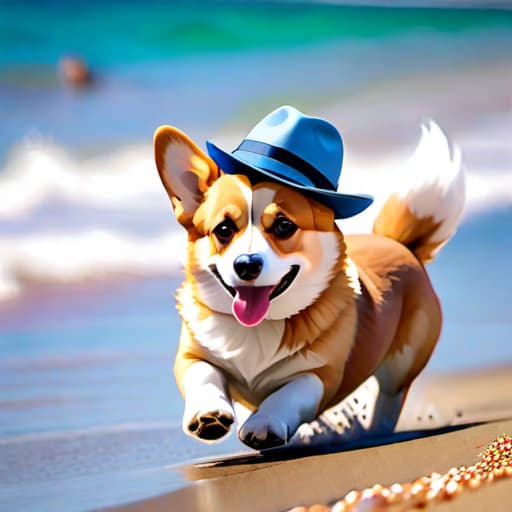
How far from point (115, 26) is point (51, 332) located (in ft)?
1.92

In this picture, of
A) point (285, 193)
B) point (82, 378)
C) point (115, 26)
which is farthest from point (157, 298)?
Result: point (115, 26)

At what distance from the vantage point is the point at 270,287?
1.37 metres

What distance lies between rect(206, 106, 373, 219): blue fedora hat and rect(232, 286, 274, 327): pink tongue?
0.19 meters

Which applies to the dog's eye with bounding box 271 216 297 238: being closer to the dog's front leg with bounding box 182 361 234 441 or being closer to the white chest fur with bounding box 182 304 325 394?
the white chest fur with bounding box 182 304 325 394

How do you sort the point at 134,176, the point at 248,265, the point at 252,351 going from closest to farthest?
the point at 248,265 → the point at 252,351 → the point at 134,176

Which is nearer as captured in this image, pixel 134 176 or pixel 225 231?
pixel 225 231

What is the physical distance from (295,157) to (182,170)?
0.64 feet

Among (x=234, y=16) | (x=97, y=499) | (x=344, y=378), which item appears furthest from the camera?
(x=234, y=16)

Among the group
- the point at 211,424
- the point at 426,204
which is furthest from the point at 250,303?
the point at 426,204

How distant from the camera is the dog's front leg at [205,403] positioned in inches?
51.8

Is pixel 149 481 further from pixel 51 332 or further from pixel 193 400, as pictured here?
pixel 51 332

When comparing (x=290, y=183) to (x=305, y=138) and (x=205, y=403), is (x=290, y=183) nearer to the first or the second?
(x=305, y=138)

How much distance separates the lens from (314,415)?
1.43 metres

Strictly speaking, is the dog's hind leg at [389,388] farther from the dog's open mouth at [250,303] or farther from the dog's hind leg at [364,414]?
the dog's open mouth at [250,303]
